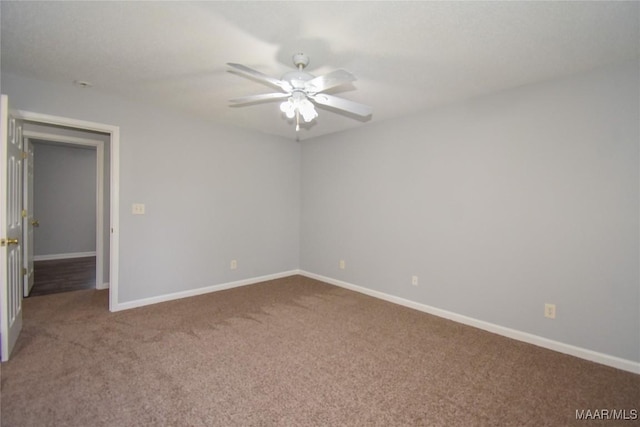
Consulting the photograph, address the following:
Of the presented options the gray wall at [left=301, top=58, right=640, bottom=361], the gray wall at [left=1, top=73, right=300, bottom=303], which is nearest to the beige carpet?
the gray wall at [left=301, top=58, right=640, bottom=361]

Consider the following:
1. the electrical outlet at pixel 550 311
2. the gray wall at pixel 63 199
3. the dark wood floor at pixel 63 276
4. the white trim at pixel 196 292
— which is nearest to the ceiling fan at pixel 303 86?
the electrical outlet at pixel 550 311

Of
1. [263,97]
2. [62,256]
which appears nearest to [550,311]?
[263,97]

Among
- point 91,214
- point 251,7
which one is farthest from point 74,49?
point 91,214

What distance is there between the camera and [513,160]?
2.81 m

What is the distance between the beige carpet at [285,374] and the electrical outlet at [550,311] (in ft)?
1.00

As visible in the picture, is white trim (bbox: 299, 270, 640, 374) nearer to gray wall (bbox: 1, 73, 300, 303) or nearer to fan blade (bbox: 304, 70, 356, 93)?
gray wall (bbox: 1, 73, 300, 303)

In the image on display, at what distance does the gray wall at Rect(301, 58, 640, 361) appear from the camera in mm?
2312

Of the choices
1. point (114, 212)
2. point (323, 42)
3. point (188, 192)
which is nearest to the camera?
point (323, 42)

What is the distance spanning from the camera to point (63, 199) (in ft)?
21.2

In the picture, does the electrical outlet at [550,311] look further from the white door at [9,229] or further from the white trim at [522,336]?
the white door at [9,229]

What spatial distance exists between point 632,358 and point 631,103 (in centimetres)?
188

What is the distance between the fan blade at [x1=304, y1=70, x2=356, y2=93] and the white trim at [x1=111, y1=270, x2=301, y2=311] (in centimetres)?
301

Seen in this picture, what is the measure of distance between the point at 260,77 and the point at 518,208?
8.16ft

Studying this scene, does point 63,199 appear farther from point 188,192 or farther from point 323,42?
point 323,42
